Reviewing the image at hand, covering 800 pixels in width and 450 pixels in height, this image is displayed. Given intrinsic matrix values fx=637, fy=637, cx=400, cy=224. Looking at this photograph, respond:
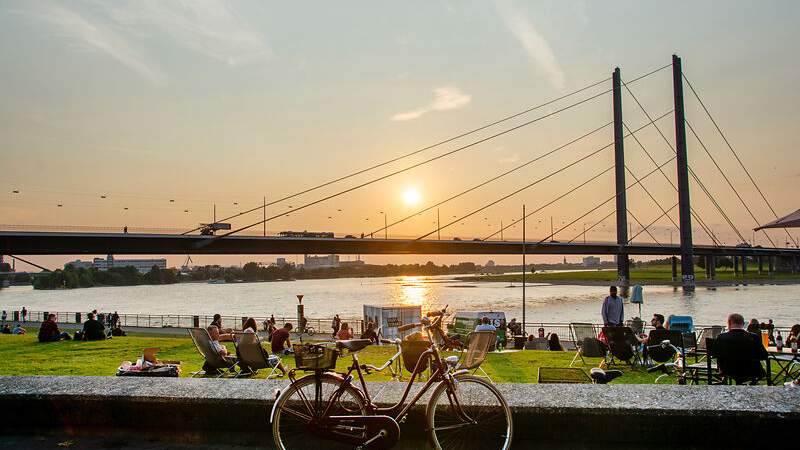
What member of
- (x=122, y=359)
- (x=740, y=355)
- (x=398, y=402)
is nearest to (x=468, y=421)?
(x=398, y=402)

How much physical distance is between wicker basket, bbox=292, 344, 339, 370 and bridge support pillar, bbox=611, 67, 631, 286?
56721mm

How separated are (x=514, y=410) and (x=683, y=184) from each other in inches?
2253

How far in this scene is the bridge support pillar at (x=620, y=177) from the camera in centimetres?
5762

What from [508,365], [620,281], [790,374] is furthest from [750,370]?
[620,281]

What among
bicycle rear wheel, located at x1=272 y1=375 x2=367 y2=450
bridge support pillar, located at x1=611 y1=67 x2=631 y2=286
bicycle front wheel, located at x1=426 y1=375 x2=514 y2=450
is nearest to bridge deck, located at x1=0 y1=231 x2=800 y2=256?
bridge support pillar, located at x1=611 y1=67 x2=631 y2=286

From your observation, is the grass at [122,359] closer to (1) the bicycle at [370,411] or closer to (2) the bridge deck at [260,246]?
(1) the bicycle at [370,411]

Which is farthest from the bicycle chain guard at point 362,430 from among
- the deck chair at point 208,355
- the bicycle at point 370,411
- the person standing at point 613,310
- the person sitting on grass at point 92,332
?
the person sitting on grass at point 92,332

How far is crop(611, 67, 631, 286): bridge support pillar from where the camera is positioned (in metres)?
57.6

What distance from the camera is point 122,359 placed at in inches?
435

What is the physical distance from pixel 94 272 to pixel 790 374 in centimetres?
12246

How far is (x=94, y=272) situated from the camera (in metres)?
114

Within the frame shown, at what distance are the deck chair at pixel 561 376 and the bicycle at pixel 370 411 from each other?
2.22m

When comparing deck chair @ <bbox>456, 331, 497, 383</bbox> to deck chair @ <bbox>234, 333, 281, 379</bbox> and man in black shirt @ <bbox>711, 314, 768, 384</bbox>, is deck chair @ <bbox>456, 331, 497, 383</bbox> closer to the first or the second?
man in black shirt @ <bbox>711, 314, 768, 384</bbox>

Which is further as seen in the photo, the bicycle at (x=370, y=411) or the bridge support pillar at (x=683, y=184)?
the bridge support pillar at (x=683, y=184)
